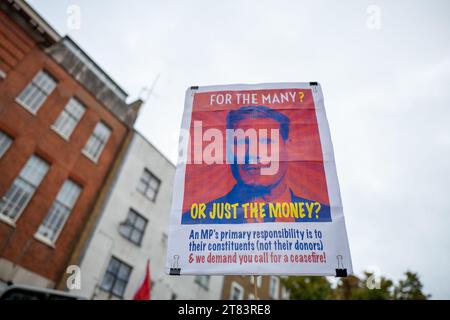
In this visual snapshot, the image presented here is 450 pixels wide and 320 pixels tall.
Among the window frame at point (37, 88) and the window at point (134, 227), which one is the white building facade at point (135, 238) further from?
the window frame at point (37, 88)

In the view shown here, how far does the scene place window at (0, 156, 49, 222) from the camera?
1216 cm

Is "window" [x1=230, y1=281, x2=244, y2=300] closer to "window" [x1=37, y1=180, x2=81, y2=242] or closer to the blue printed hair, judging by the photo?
"window" [x1=37, y1=180, x2=81, y2=242]

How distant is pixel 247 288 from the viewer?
87.2ft

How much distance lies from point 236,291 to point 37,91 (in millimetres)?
21768

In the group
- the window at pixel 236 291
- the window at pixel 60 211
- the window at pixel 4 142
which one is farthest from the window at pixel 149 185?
the window at pixel 236 291

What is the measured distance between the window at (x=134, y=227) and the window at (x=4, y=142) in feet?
23.3

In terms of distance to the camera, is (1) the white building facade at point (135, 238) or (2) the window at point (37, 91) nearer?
(2) the window at point (37, 91)

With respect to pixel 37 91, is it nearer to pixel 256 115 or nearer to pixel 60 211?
pixel 60 211

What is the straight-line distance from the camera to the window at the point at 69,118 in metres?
15.0

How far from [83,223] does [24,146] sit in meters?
4.84

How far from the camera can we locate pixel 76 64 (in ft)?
54.4

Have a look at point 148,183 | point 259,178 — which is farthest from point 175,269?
point 148,183

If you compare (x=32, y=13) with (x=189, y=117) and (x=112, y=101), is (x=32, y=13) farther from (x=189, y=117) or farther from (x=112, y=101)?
(x=189, y=117)
